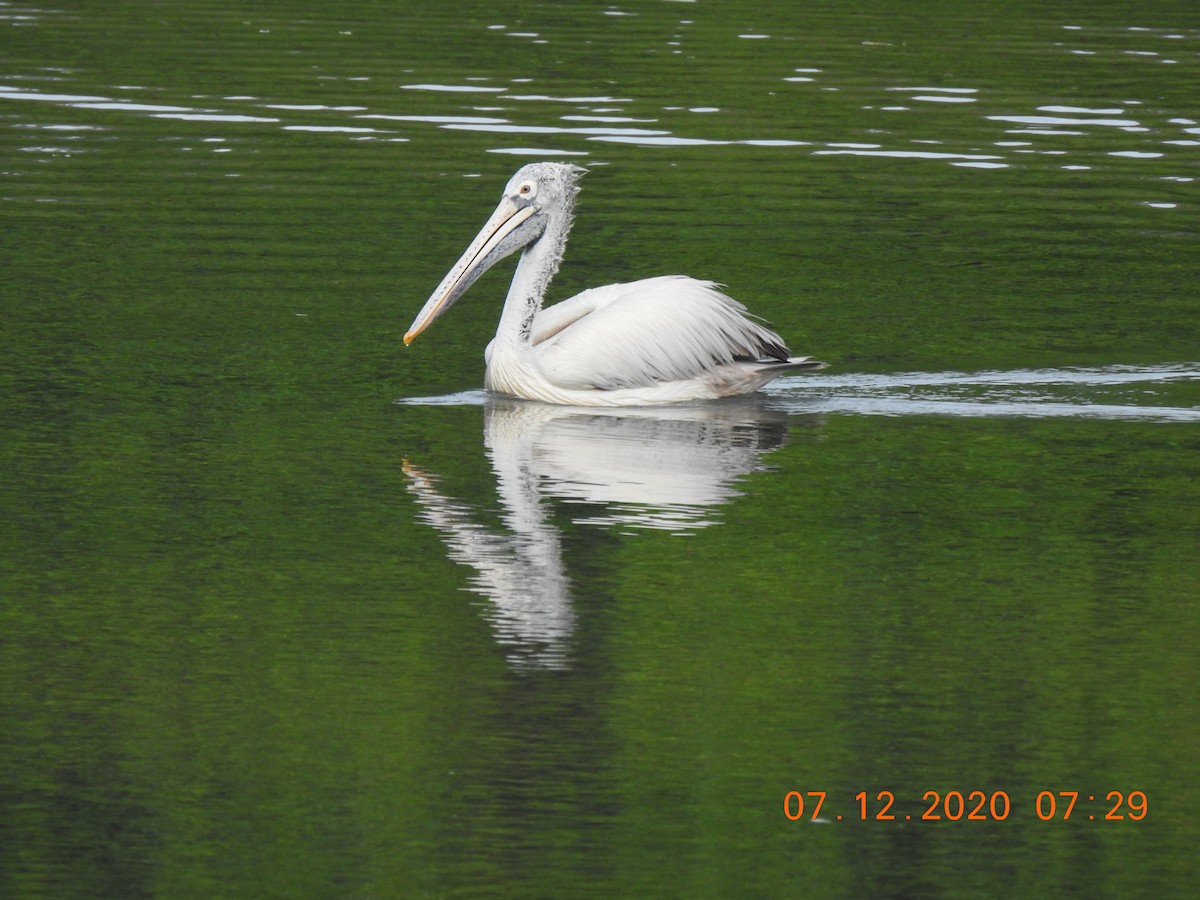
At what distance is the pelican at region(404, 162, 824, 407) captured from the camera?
942 centimetres

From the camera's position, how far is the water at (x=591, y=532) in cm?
521

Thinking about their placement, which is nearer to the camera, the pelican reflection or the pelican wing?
the pelican reflection

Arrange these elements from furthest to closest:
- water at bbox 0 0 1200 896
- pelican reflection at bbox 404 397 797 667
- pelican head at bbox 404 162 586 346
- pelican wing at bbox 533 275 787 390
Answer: pelican head at bbox 404 162 586 346
pelican wing at bbox 533 275 787 390
pelican reflection at bbox 404 397 797 667
water at bbox 0 0 1200 896

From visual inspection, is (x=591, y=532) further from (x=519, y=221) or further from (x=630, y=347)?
(x=519, y=221)

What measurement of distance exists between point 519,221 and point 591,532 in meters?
2.84

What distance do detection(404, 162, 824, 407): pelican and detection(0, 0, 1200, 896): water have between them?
121mm

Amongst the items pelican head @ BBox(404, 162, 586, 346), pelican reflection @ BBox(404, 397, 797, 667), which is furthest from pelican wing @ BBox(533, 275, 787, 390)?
pelican head @ BBox(404, 162, 586, 346)

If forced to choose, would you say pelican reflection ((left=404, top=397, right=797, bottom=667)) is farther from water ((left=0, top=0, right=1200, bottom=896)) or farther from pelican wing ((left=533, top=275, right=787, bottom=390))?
pelican wing ((left=533, top=275, right=787, bottom=390))

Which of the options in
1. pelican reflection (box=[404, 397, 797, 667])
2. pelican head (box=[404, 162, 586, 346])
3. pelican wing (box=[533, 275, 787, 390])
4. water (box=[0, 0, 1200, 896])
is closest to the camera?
water (box=[0, 0, 1200, 896])
